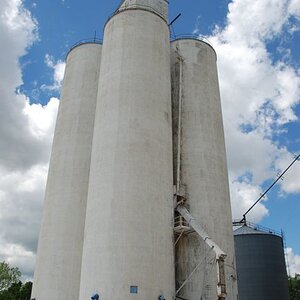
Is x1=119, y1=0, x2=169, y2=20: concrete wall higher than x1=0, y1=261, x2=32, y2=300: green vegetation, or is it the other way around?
x1=119, y1=0, x2=169, y2=20: concrete wall

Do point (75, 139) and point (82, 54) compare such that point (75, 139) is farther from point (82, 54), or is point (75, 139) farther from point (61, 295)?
point (61, 295)

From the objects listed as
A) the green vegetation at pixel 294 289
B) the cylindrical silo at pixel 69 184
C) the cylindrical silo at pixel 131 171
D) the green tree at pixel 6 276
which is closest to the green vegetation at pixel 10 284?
the green tree at pixel 6 276

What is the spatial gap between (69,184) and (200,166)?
34.6 feet

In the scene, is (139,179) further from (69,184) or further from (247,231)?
(247,231)

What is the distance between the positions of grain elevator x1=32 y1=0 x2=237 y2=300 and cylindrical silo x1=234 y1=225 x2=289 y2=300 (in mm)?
18145

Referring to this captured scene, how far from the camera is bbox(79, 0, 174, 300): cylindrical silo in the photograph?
2258 cm

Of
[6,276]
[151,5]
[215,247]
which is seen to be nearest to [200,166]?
[215,247]

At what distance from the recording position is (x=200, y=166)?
29.8 m

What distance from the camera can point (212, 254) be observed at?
26.4 m

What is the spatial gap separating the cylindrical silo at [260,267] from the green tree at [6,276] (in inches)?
1367

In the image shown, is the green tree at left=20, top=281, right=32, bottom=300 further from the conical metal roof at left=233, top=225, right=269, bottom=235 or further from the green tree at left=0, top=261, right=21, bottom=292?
the conical metal roof at left=233, top=225, right=269, bottom=235

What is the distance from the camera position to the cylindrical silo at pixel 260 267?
142 ft

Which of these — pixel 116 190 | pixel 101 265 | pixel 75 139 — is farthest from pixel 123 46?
pixel 101 265

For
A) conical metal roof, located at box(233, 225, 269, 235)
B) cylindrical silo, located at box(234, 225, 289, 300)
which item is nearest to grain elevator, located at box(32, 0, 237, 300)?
cylindrical silo, located at box(234, 225, 289, 300)
